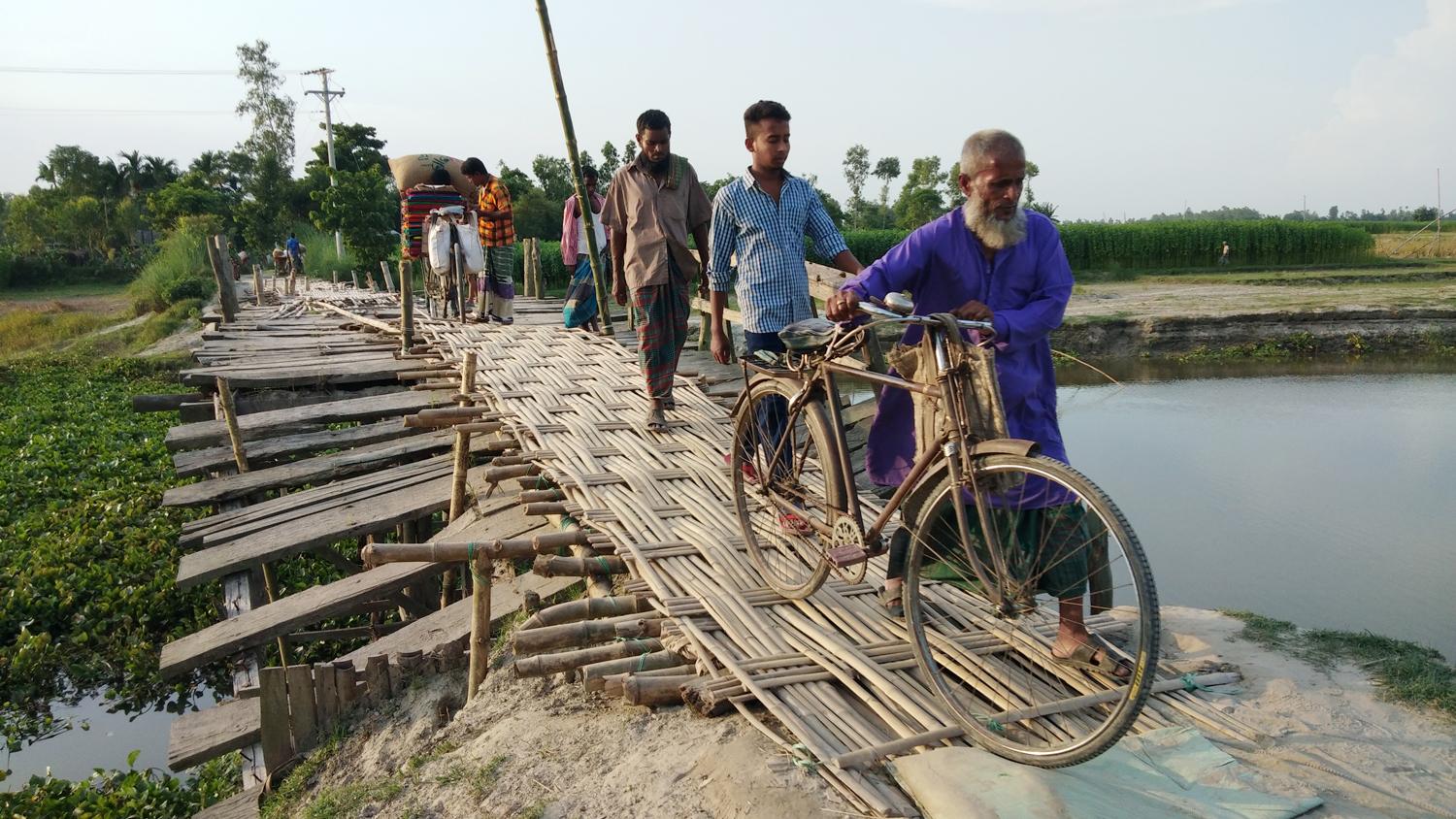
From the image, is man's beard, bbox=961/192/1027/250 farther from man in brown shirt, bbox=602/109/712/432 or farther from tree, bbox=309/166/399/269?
tree, bbox=309/166/399/269

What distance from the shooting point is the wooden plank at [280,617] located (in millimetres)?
4113

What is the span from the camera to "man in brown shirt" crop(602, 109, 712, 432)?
453 cm

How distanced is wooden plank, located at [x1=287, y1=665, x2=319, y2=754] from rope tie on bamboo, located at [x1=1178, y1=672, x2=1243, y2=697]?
2875 mm

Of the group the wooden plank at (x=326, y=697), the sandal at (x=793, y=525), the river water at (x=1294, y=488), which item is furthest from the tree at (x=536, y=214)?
the sandal at (x=793, y=525)

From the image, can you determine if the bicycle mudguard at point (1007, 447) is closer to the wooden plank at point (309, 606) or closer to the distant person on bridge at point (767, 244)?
the distant person on bridge at point (767, 244)

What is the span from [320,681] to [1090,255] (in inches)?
1130

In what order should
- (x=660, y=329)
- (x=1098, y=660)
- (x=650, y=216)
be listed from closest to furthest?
(x=1098, y=660)
(x=650, y=216)
(x=660, y=329)

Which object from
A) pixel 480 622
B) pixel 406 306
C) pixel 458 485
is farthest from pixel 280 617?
pixel 406 306

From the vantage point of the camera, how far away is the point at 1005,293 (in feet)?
8.52

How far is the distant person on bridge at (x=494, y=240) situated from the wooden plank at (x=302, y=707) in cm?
493

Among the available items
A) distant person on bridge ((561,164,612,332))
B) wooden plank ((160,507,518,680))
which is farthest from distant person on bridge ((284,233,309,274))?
wooden plank ((160,507,518,680))

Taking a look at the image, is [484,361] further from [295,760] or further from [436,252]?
[295,760]

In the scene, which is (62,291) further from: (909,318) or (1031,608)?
(1031,608)

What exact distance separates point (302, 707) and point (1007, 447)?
2715 mm
